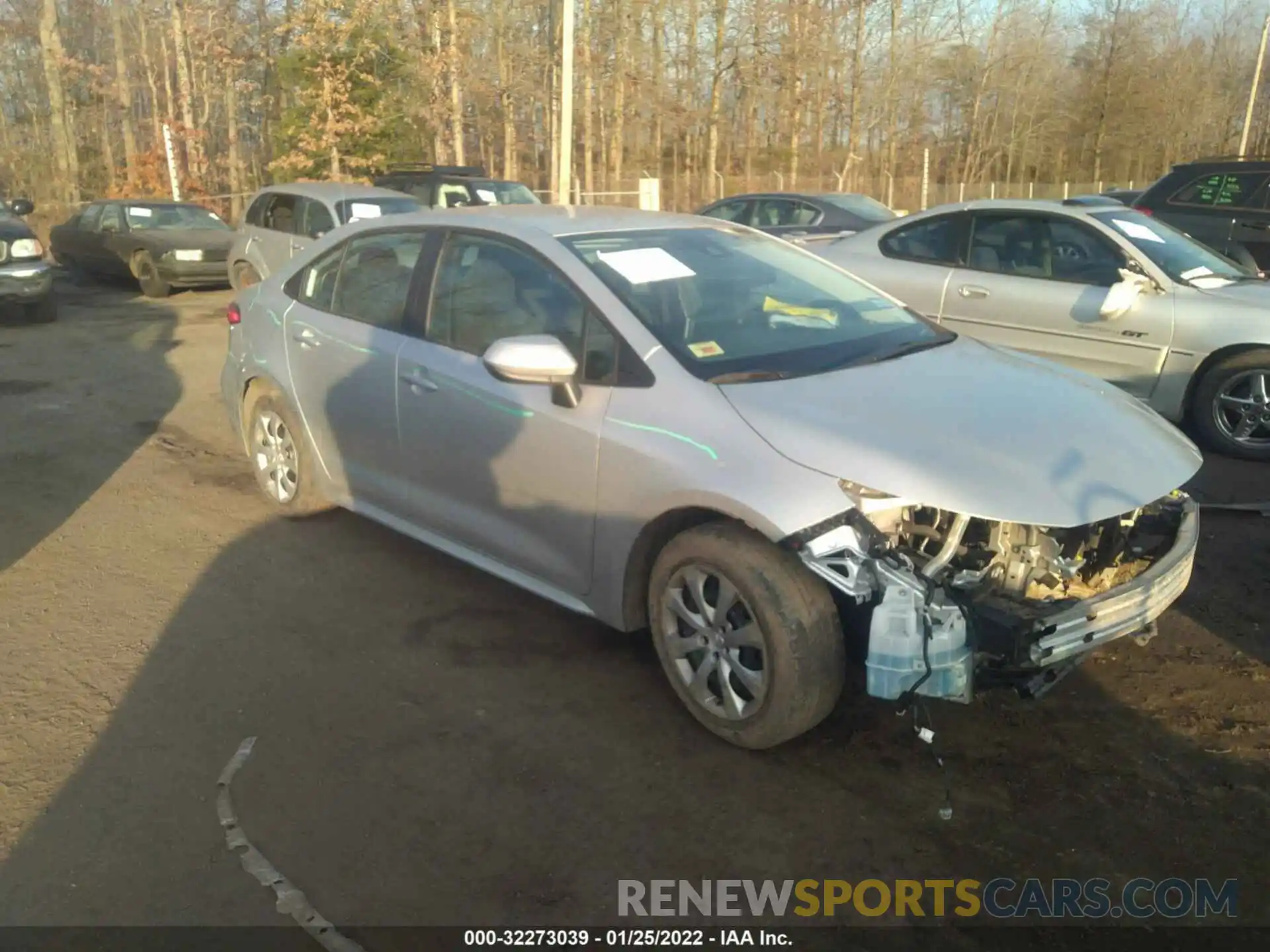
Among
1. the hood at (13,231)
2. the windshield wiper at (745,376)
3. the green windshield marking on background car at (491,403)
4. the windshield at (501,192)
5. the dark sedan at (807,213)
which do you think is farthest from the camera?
the windshield at (501,192)

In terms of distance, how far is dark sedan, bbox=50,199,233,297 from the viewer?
15.7 metres

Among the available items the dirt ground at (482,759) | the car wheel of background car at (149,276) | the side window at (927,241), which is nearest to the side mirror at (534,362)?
the dirt ground at (482,759)

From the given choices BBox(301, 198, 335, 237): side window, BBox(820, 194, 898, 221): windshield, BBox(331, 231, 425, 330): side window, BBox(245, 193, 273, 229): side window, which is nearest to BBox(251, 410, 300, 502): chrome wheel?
BBox(331, 231, 425, 330): side window

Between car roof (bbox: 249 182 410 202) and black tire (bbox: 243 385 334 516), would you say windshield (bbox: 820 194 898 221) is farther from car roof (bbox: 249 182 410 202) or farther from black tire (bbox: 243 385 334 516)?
black tire (bbox: 243 385 334 516)

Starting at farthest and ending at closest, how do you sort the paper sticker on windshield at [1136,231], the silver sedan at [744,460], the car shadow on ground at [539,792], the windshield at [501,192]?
1. the windshield at [501,192]
2. the paper sticker on windshield at [1136,231]
3. the silver sedan at [744,460]
4. the car shadow on ground at [539,792]

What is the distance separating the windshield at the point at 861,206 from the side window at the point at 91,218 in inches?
444

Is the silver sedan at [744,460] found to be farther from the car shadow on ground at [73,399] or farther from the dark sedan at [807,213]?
the dark sedan at [807,213]

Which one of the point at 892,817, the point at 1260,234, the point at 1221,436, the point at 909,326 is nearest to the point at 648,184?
the point at 1260,234

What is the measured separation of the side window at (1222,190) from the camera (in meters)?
10.6

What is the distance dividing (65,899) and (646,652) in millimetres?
2202

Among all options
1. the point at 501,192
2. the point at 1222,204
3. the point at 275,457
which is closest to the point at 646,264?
the point at 275,457

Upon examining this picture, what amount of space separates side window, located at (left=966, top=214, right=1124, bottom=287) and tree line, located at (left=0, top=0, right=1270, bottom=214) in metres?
23.9

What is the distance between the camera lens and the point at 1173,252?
25.2 ft

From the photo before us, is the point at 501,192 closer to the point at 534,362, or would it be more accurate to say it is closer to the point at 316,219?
the point at 316,219
